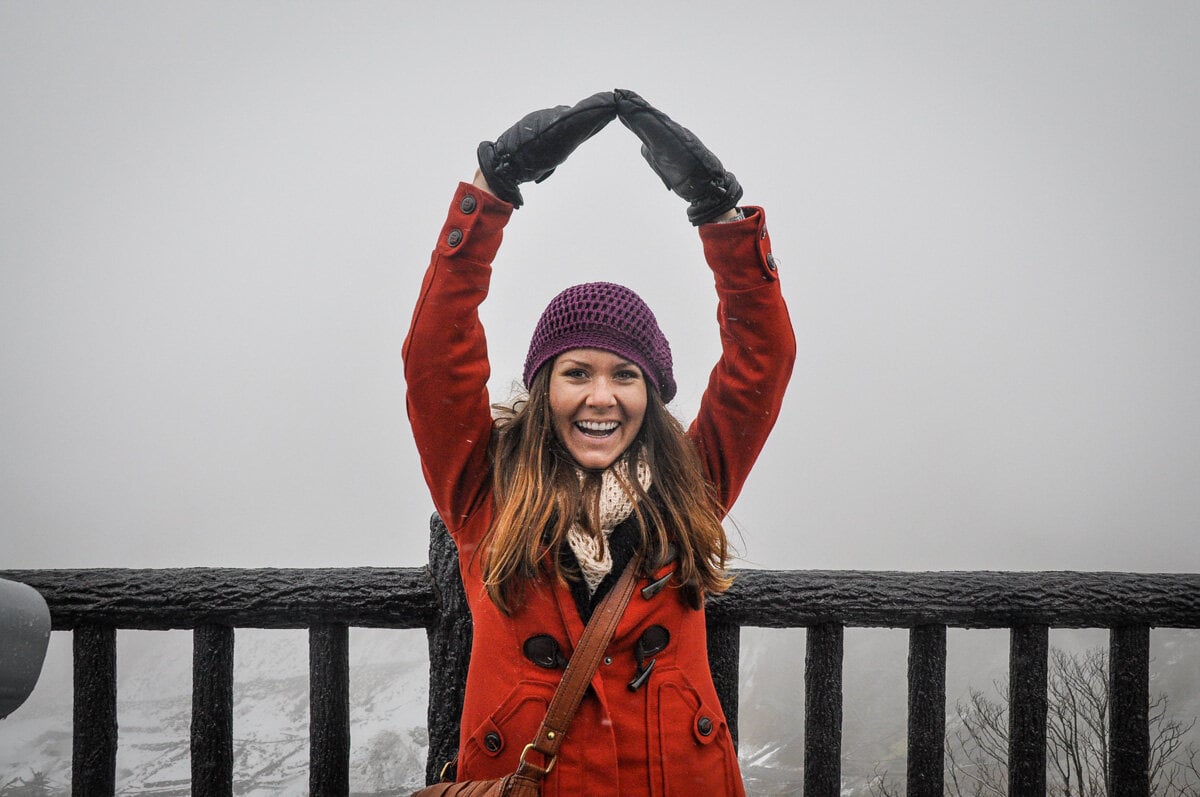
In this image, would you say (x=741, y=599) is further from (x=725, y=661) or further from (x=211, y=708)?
(x=211, y=708)

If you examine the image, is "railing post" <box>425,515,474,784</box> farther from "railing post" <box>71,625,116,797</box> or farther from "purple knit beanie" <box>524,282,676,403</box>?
"railing post" <box>71,625,116,797</box>

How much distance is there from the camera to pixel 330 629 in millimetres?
2123

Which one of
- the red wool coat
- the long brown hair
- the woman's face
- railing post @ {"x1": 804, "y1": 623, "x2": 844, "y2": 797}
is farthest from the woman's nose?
railing post @ {"x1": 804, "y1": 623, "x2": 844, "y2": 797}

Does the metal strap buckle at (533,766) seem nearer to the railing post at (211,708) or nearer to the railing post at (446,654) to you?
the railing post at (446,654)

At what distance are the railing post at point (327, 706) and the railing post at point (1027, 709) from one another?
6.21 feet

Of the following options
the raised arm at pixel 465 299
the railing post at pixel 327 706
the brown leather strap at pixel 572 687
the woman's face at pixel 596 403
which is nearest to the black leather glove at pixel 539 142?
the raised arm at pixel 465 299

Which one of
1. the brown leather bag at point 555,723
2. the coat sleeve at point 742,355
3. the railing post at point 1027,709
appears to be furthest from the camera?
the railing post at point 1027,709

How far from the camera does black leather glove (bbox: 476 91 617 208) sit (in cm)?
158

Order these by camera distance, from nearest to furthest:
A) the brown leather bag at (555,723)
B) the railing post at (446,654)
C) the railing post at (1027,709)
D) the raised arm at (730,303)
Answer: the brown leather bag at (555,723) < the raised arm at (730,303) < the railing post at (446,654) < the railing post at (1027,709)

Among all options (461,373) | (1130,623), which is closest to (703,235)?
(461,373)

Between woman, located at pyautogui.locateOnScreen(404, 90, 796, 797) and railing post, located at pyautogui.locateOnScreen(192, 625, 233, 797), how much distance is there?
0.82m

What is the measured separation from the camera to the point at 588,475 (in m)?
1.76

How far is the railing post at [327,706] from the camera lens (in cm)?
212

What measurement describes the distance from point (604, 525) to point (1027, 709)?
1.47 metres
